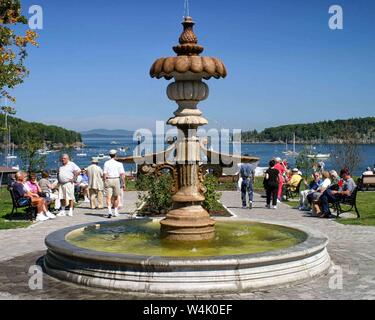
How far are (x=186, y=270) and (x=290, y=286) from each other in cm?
157

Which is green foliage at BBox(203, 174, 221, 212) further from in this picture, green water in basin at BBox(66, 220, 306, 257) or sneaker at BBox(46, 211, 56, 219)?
sneaker at BBox(46, 211, 56, 219)

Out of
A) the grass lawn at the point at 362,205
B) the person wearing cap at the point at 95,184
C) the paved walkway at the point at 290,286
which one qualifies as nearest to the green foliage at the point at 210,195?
the paved walkway at the point at 290,286

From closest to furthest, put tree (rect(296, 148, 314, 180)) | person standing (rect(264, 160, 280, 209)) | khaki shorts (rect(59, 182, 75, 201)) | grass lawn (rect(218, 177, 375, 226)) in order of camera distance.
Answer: grass lawn (rect(218, 177, 375, 226))
khaki shorts (rect(59, 182, 75, 201))
person standing (rect(264, 160, 280, 209))
tree (rect(296, 148, 314, 180))

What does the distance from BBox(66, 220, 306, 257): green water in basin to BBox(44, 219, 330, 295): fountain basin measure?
2.97 ft

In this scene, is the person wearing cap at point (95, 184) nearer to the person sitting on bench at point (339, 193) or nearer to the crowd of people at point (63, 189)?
the crowd of people at point (63, 189)

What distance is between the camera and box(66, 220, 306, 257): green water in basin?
9.01 meters

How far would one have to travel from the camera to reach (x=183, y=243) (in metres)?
9.49

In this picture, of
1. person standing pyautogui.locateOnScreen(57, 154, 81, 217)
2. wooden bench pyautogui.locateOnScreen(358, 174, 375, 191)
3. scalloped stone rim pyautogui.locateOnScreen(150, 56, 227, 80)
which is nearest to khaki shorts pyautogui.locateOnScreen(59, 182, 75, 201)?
person standing pyautogui.locateOnScreen(57, 154, 81, 217)

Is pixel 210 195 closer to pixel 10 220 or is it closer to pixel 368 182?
pixel 10 220

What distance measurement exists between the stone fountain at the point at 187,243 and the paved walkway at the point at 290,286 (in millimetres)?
187

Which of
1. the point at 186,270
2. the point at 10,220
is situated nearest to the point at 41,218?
the point at 10,220
